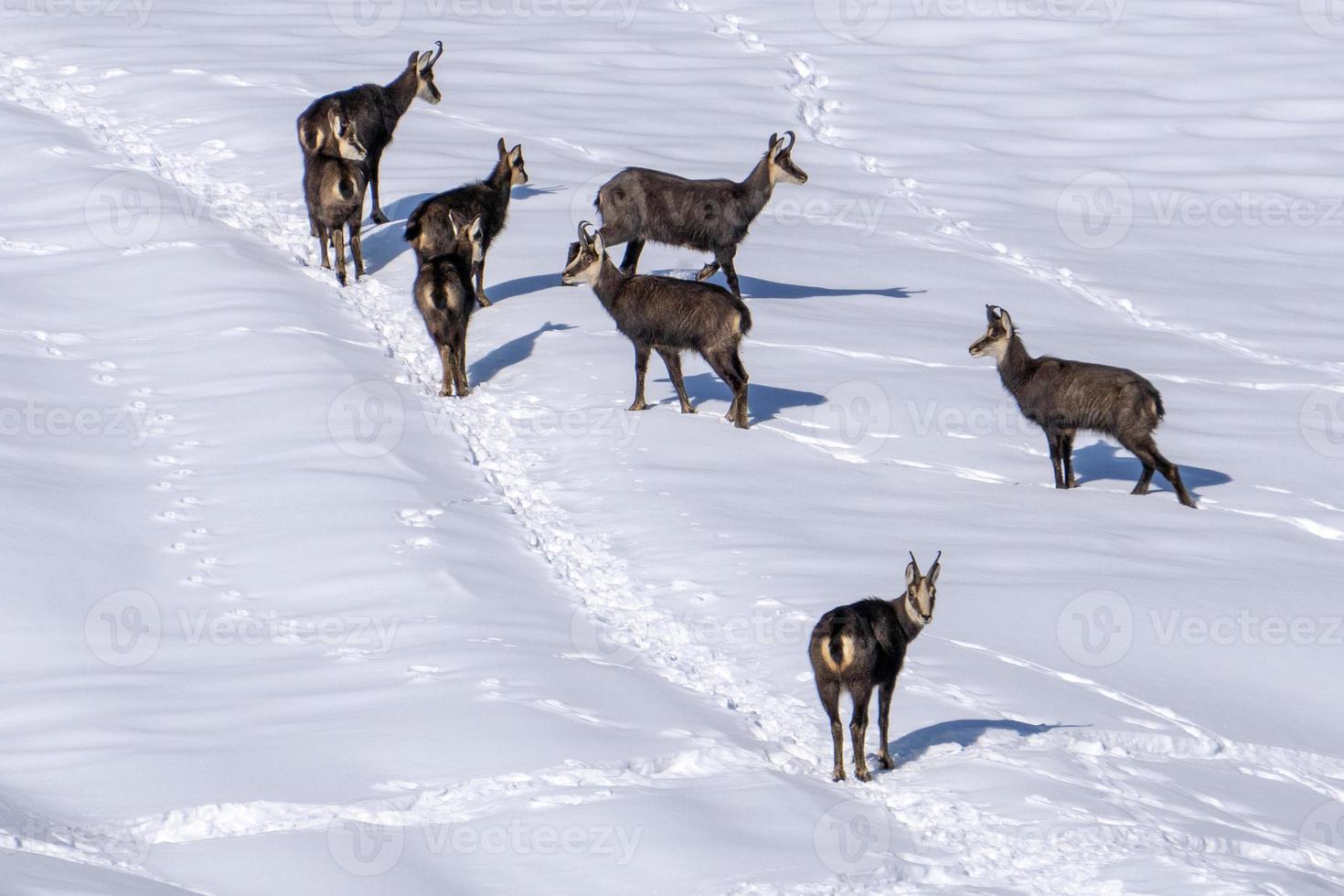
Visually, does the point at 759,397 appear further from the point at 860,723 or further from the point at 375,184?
the point at 860,723

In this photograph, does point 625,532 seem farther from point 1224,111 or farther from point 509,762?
point 1224,111

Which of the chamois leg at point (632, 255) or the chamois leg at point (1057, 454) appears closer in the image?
the chamois leg at point (1057, 454)

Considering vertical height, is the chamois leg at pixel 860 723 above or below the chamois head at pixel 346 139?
below

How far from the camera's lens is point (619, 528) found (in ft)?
35.7

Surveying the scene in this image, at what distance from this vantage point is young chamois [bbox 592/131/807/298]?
50.5 feet

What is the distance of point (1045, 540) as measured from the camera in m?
11.3

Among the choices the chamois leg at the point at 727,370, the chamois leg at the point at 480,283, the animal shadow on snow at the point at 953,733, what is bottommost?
the animal shadow on snow at the point at 953,733

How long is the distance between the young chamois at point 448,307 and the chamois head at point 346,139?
8.02 ft

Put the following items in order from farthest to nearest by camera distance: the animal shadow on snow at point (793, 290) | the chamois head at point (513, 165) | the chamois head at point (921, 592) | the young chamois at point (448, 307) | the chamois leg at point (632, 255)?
the animal shadow on snow at point (793, 290)
the chamois leg at point (632, 255)
the chamois head at point (513, 165)
the young chamois at point (448, 307)
the chamois head at point (921, 592)

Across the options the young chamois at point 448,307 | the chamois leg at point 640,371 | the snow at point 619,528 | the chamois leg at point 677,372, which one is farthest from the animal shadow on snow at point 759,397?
the young chamois at point 448,307

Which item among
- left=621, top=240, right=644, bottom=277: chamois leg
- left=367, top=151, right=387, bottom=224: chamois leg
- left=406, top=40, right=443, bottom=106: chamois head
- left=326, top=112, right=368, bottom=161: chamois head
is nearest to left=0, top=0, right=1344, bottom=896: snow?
left=367, top=151, right=387, bottom=224: chamois leg

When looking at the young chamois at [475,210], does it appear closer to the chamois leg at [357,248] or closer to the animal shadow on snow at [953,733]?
the chamois leg at [357,248]

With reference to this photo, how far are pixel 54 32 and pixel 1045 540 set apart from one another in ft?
62.9

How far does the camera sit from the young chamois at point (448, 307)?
507 inches
